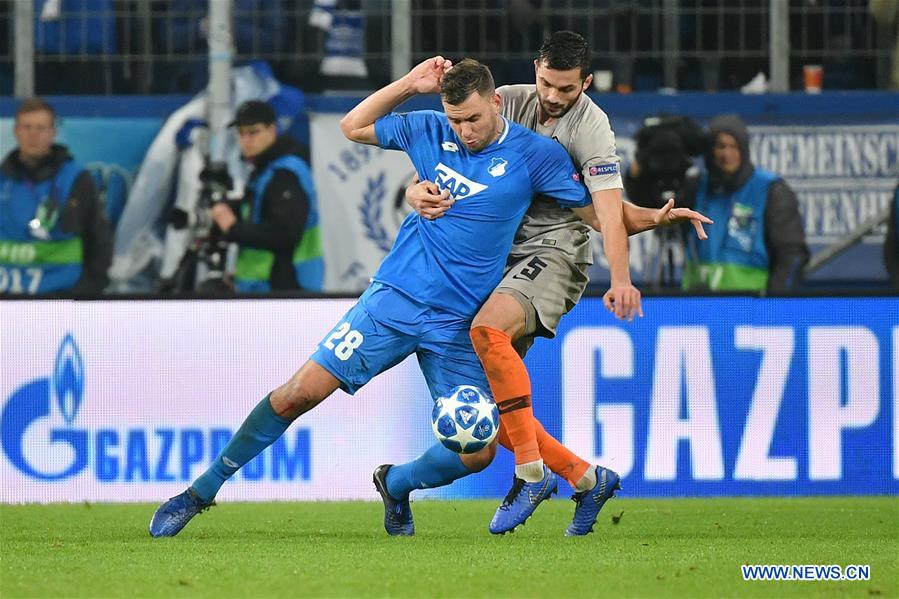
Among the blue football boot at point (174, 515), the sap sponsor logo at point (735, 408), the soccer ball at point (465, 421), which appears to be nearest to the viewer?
the soccer ball at point (465, 421)

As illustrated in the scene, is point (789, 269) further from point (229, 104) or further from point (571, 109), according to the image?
point (571, 109)

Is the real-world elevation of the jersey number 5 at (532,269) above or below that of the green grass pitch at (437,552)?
above

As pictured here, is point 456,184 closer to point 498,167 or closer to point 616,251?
point 498,167

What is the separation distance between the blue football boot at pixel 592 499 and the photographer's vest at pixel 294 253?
19.7 ft

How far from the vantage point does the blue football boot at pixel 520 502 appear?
737cm

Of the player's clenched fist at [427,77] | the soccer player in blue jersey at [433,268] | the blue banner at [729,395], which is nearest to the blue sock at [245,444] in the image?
the soccer player in blue jersey at [433,268]

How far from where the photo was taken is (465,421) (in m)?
7.07

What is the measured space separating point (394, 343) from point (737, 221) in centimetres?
635

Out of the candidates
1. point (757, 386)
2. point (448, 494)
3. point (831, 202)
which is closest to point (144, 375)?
point (448, 494)

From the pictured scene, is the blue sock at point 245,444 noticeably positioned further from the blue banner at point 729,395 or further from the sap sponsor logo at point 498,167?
the blue banner at point 729,395

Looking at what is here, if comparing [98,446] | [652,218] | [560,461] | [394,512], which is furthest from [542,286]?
[98,446]

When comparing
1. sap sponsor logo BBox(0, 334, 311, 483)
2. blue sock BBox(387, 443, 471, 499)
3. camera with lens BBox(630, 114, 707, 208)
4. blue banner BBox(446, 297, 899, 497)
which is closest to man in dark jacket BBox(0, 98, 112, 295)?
sap sponsor logo BBox(0, 334, 311, 483)

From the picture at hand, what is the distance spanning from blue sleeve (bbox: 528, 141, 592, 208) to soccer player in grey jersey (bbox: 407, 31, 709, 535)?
5 centimetres

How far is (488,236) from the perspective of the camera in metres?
7.27
